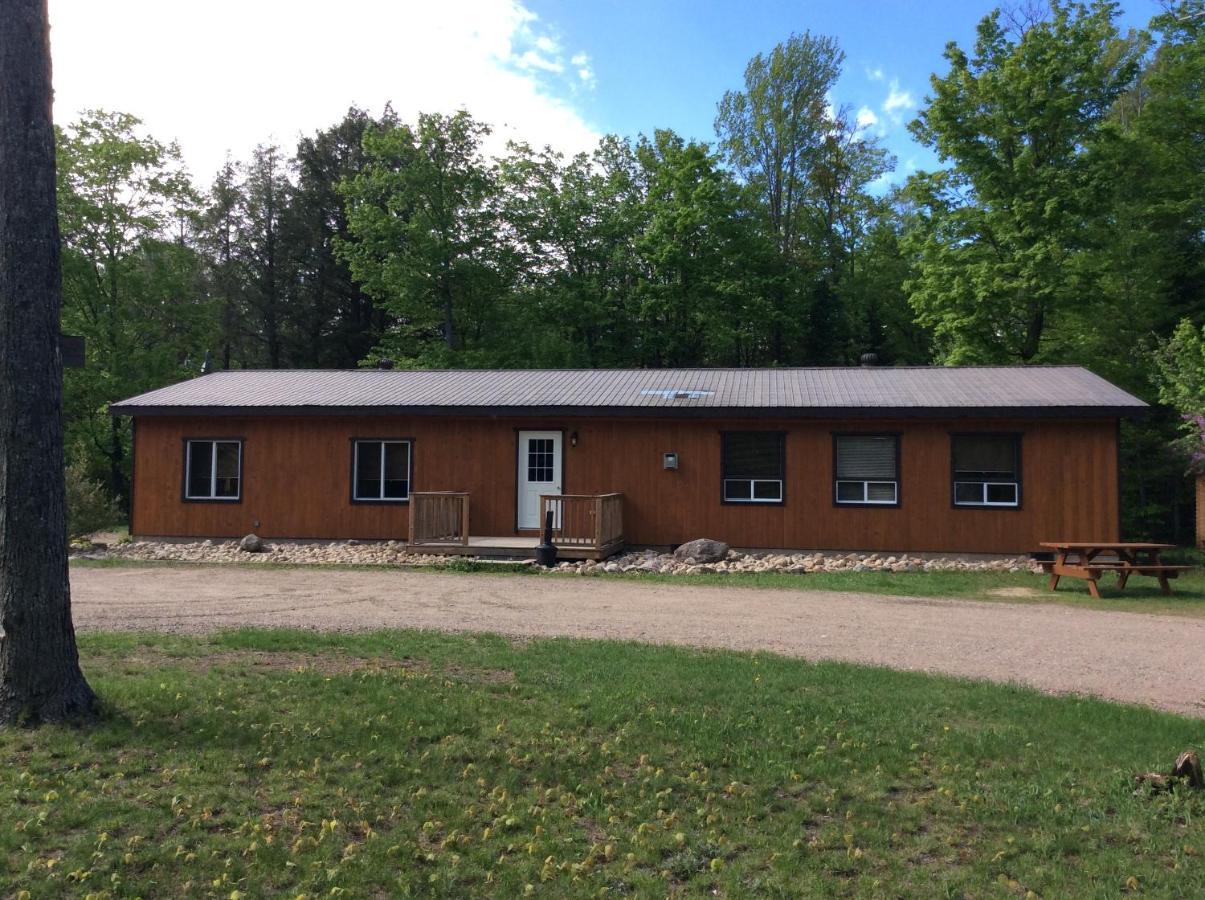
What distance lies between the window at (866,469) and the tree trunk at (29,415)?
40.9ft

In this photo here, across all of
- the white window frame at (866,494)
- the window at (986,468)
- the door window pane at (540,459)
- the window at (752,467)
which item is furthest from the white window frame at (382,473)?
the window at (986,468)

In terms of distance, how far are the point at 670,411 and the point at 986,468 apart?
17.8 feet

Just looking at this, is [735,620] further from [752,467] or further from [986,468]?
[986,468]

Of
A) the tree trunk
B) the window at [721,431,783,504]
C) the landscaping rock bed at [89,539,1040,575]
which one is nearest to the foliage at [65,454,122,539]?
the landscaping rock bed at [89,539,1040,575]

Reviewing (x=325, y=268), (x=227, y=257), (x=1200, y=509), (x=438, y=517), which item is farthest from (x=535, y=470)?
(x=227, y=257)

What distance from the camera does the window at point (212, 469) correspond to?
56.0 feet

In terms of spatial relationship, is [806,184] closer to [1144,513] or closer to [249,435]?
[1144,513]

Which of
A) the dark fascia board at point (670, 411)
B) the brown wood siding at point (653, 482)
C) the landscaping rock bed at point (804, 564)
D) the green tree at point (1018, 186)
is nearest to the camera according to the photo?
the landscaping rock bed at point (804, 564)

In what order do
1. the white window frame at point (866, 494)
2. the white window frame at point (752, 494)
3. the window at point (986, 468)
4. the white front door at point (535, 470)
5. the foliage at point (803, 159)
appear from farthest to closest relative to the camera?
the foliage at point (803, 159) < the white front door at point (535, 470) < the white window frame at point (752, 494) < the white window frame at point (866, 494) < the window at point (986, 468)

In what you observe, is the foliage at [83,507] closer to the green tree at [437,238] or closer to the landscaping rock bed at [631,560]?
the landscaping rock bed at [631,560]

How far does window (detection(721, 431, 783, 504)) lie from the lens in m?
15.5

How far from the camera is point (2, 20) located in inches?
198

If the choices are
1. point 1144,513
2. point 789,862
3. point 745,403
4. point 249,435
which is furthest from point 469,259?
point 789,862

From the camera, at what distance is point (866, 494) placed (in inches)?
599
